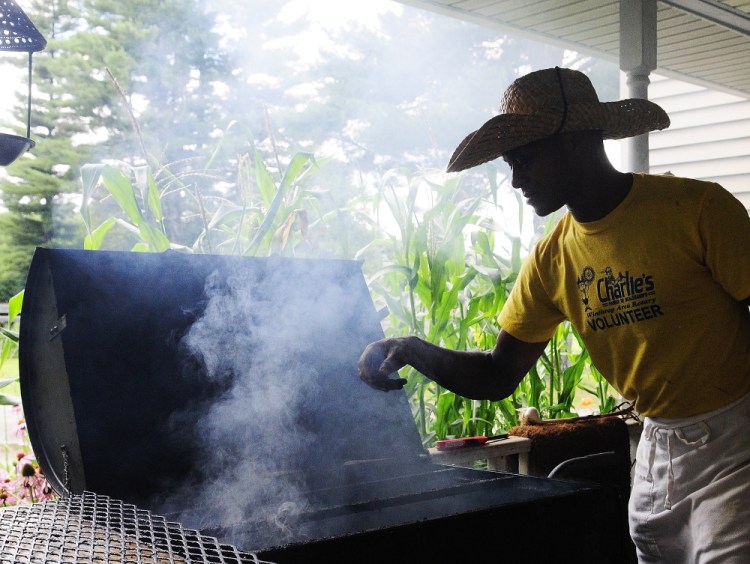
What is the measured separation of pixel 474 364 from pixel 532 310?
0.23 m

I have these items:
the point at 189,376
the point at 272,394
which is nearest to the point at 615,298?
the point at 272,394

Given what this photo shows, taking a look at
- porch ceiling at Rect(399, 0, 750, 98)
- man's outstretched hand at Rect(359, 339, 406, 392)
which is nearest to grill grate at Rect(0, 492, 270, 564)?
man's outstretched hand at Rect(359, 339, 406, 392)

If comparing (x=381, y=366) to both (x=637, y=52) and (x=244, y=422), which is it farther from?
(x=637, y=52)

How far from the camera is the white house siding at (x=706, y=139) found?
6574mm

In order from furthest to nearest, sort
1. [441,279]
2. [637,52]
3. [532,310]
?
[637,52] < [441,279] < [532,310]

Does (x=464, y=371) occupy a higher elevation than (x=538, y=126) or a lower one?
lower

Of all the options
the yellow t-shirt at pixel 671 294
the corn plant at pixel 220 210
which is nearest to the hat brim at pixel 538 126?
the yellow t-shirt at pixel 671 294

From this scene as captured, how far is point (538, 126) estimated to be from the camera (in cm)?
→ 185

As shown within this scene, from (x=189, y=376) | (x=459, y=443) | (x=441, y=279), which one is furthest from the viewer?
(x=441, y=279)

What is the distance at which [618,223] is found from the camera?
1.92 m

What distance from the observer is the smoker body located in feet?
5.95

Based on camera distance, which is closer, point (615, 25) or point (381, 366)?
point (381, 366)

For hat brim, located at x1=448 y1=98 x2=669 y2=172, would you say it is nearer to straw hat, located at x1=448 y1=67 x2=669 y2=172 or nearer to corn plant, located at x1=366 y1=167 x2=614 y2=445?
straw hat, located at x1=448 y1=67 x2=669 y2=172

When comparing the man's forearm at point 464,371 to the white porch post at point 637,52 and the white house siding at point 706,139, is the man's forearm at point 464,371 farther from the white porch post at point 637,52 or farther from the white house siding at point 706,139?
the white house siding at point 706,139
